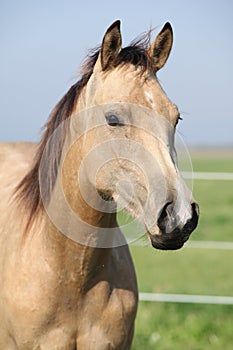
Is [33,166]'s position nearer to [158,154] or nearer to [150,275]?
[158,154]

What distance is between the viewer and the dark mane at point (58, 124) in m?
2.78

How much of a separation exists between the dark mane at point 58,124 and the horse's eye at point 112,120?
22cm

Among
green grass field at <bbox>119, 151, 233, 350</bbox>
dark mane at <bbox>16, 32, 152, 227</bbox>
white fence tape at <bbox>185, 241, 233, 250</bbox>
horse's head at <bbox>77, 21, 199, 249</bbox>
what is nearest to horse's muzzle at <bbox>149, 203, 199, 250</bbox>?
horse's head at <bbox>77, 21, 199, 249</bbox>

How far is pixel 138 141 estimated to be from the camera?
8.48 feet

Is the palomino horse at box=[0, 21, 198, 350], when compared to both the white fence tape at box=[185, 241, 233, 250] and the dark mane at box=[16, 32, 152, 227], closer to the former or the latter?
the dark mane at box=[16, 32, 152, 227]

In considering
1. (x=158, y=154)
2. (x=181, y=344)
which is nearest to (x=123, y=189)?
(x=158, y=154)

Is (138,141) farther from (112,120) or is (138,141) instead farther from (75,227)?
(75,227)

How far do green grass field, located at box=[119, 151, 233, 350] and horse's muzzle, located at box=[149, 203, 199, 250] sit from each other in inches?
13.7

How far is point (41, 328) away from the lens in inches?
116

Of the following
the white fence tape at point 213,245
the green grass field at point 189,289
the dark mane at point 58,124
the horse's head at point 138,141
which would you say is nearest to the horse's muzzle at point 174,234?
the horse's head at point 138,141

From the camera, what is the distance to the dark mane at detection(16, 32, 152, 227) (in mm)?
2775

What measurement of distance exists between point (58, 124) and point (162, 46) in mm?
508

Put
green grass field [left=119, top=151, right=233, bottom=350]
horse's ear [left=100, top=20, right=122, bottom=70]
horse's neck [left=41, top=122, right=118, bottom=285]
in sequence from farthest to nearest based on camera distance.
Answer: green grass field [left=119, top=151, right=233, bottom=350]
horse's neck [left=41, top=122, right=118, bottom=285]
horse's ear [left=100, top=20, right=122, bottom=70]

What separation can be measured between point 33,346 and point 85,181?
2.27ft
